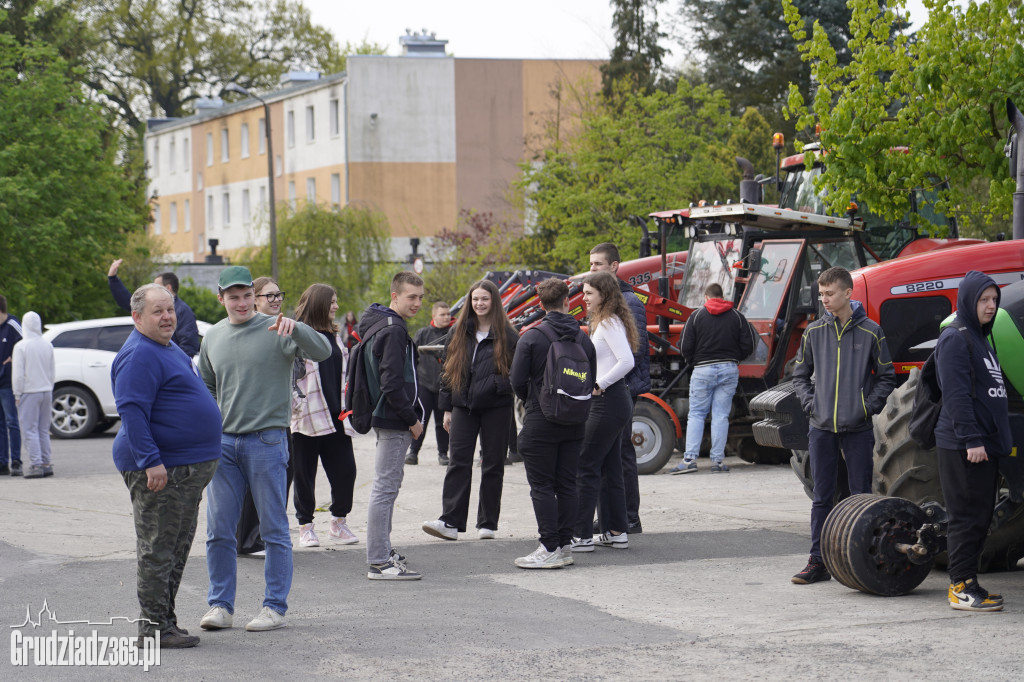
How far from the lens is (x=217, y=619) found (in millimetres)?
6793

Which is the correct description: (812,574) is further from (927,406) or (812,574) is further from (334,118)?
(334,118)

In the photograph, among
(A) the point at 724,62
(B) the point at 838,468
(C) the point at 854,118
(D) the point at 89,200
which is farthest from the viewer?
(A) the point at 724,62

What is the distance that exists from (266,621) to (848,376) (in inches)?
143

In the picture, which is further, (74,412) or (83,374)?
(74,412)

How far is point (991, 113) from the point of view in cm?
1525

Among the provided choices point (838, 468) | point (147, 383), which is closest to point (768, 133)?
point (838, 468)

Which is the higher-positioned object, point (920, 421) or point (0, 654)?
point (920, 421)

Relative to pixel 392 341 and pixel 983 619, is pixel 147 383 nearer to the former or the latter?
pixel 392 341

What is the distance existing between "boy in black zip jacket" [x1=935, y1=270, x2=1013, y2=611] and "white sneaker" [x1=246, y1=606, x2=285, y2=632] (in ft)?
11.9

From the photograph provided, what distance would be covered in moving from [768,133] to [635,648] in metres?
31.5

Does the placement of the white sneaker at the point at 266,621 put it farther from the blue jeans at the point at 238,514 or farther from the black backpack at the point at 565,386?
the black backpack at the point at 565,386

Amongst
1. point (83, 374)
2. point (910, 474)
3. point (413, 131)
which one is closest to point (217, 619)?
point (910, 474)

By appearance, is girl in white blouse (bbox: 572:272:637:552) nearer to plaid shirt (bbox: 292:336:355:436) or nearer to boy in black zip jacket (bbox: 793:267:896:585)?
boy in black zip jacket (bbox: 793:267:896:585)

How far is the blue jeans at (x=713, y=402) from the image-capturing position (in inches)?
544
